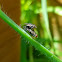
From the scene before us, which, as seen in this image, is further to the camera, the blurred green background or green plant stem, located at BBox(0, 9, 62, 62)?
the blurred green background

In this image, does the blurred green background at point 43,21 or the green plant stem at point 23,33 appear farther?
the blurred green background at point 43,21

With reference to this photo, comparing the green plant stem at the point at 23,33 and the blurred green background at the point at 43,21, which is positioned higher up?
the blurred green background at the point at 43,21

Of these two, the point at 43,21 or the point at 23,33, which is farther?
the point at 43,21

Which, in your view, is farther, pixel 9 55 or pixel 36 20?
pixel 36 20

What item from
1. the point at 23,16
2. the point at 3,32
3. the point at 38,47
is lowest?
the point at 38,47

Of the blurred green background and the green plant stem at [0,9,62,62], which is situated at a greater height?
the blurred green background

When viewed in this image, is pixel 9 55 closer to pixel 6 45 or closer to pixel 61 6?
pixel 6 45

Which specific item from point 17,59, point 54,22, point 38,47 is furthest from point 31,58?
point 38,47

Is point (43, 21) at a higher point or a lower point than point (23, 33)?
higher

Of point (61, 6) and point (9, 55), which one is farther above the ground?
point (61, 6)

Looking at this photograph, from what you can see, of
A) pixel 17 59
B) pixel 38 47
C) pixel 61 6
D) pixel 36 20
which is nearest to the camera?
pixel 38 47

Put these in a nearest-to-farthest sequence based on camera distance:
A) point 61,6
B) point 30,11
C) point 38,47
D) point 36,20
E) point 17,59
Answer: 1. point 38,47
2. point 17,59
3. point 30,11
4. point 36,20
5. point 61,6
